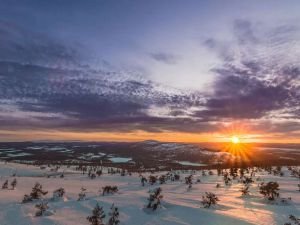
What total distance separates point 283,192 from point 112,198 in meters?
10.1

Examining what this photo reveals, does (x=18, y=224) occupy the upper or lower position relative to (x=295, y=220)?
lower

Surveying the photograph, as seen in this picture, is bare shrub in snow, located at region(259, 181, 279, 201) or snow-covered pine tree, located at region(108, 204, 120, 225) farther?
bare shrub in snow, located at region(259, 181, 279, 201)

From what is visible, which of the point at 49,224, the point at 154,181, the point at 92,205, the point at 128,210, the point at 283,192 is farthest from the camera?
the point at 154,181

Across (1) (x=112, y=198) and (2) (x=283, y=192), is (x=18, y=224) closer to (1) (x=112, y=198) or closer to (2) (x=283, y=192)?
(1) (x=112, y=198)

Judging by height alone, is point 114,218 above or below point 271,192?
below

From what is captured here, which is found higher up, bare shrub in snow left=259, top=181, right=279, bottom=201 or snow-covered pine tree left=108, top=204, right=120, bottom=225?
bare shrub in snow left=259, top=181, right=279, bottom=201

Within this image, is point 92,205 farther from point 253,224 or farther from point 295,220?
point 295,220

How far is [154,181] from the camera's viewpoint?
99.0ft

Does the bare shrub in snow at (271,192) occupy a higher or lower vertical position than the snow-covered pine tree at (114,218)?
higher

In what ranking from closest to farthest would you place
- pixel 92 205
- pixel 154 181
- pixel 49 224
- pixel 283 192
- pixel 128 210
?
pixel 49 224
pixel 128 210
pixel 92 205
pixel 283 192
pixel 154 181

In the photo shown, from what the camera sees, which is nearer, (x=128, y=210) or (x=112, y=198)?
(x=128, y=210)

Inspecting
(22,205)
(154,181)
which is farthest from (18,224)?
(154,181)

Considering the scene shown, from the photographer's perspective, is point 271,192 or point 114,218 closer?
point 114,218

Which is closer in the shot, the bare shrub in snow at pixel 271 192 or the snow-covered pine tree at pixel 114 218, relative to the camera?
the snow-covered pine tree at pixel 114 218
